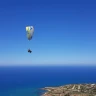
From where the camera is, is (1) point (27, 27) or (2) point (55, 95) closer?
(1) point (27, 27)

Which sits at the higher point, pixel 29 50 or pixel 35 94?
pixel 29 50

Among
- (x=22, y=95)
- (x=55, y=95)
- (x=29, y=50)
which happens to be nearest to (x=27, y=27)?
(x=29, y=50)

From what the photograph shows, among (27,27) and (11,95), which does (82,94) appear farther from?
(27,27)

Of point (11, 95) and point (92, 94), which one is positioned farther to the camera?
point (11, 95)

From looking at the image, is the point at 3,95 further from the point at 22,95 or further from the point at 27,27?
the point at 27,27

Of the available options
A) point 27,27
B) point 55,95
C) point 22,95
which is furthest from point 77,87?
point 27,27

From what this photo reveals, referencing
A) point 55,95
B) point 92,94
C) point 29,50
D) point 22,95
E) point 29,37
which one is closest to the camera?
point 29,50

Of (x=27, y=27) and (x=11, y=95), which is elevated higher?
(x=27, y=27)

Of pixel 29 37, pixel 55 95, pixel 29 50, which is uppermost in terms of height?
pixel 29 37

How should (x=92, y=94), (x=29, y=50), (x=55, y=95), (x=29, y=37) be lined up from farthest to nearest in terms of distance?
(x=55, y=95), (x=92, y=94), (x=29, y=37), (x=29, y=50)
